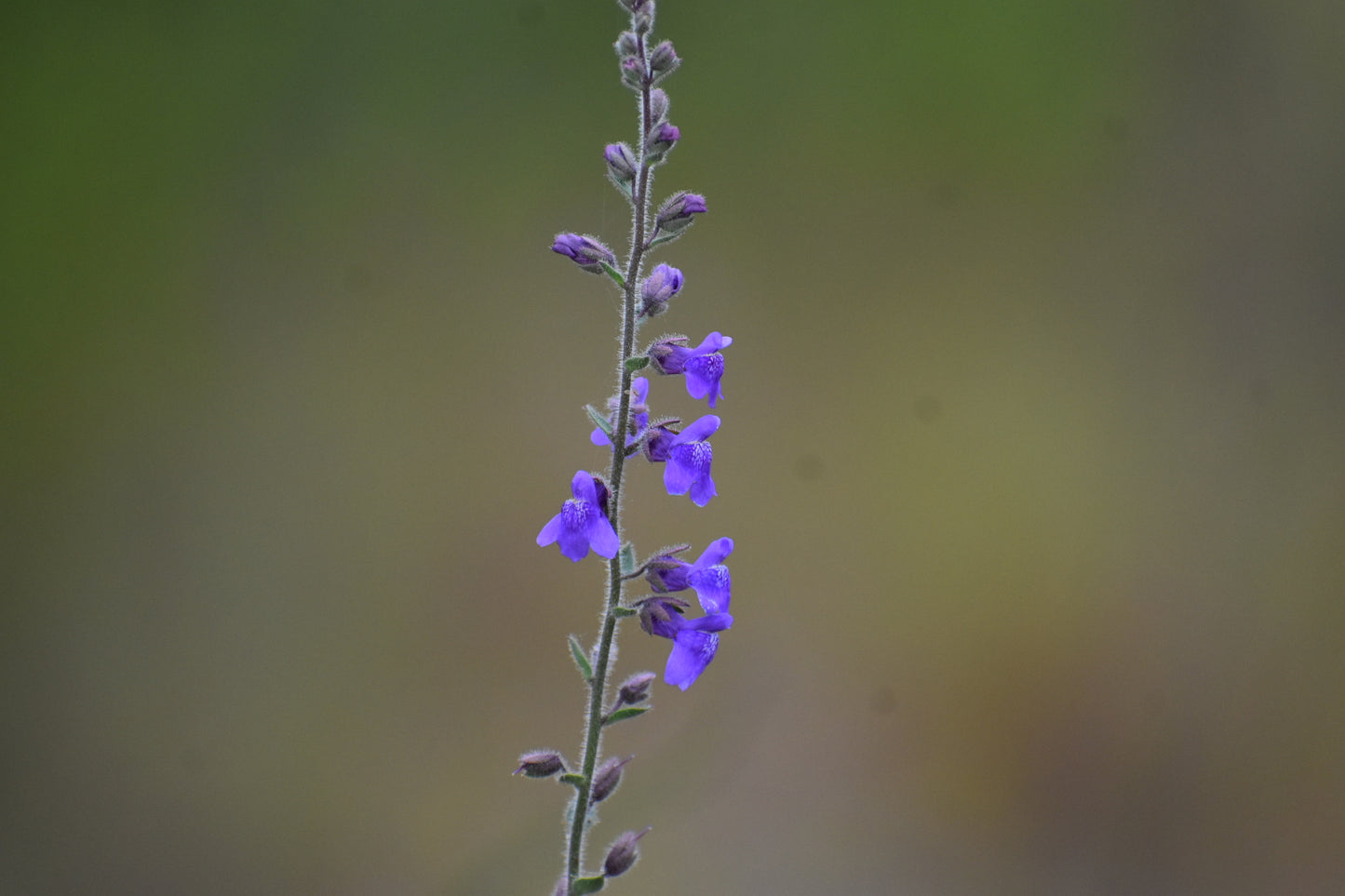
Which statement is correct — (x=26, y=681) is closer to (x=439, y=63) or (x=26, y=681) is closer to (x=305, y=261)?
(x=305, y=261)

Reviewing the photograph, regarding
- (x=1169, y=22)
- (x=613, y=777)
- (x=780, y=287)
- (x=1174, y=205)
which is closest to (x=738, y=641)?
(x=780, y=287)

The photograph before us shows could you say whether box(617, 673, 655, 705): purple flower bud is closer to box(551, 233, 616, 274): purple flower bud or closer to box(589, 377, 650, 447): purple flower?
box(589, 377, 650, 447): purple flower

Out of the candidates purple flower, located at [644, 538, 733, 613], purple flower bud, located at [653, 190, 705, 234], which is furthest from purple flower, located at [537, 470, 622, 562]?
purple flower bud, located at [653, 190, 705, 234]

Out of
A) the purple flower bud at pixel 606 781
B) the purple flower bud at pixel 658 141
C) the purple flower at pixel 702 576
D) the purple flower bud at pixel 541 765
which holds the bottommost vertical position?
the purple flower bud at pixel 606 781

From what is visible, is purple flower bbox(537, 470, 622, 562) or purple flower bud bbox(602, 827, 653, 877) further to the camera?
purple flower bud bbox(602, 827, 653, 877)

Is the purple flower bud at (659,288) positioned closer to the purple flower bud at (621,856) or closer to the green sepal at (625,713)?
the green sepal at (625,713)

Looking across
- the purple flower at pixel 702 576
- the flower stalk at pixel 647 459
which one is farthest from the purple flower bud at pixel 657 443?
the purple flower at pixel 702 576

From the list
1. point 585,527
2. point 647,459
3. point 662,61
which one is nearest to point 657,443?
point 647,459
